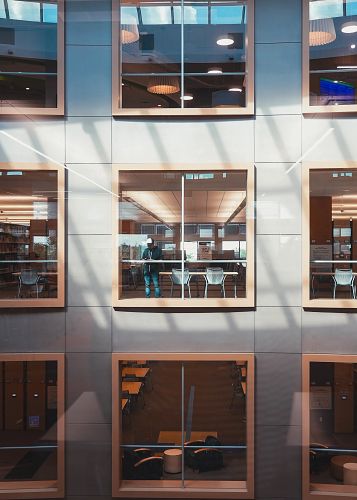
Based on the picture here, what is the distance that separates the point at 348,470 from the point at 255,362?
175 cm

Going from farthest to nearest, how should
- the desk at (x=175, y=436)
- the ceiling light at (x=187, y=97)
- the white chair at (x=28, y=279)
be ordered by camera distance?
the desk at (x=175, y=436) → the ceiling light at (x=187, y=97) → the white chair at (x=28, y=279)


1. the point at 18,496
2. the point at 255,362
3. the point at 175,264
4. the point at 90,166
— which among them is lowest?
the point at 18,496

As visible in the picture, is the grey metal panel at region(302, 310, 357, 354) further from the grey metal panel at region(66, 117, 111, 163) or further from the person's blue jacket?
the grey metal panel at region(66, 117, 111, 163)

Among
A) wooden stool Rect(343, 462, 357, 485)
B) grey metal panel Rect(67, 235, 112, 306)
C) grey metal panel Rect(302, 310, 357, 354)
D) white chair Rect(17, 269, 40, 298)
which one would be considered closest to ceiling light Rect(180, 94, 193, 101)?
grey metal panel Rect(67, 235, 112, 306)

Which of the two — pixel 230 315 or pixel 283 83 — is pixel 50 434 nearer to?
pixel 230 315

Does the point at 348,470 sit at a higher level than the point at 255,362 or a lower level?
lower

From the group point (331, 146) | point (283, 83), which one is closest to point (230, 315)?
point (331, 146)

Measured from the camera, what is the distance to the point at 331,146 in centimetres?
592

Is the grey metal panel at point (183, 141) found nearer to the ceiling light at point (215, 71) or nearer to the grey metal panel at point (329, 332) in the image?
the ceiling light at point (215, 71)

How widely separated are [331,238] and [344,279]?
552 mm

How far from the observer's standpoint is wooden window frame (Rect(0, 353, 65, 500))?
581 cm

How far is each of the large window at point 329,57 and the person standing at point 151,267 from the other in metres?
2.44

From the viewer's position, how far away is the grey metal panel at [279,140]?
5.90m

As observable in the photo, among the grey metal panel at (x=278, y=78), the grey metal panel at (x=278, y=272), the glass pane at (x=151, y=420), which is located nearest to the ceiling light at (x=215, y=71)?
the grey metal panel at (x=278, y=78)
